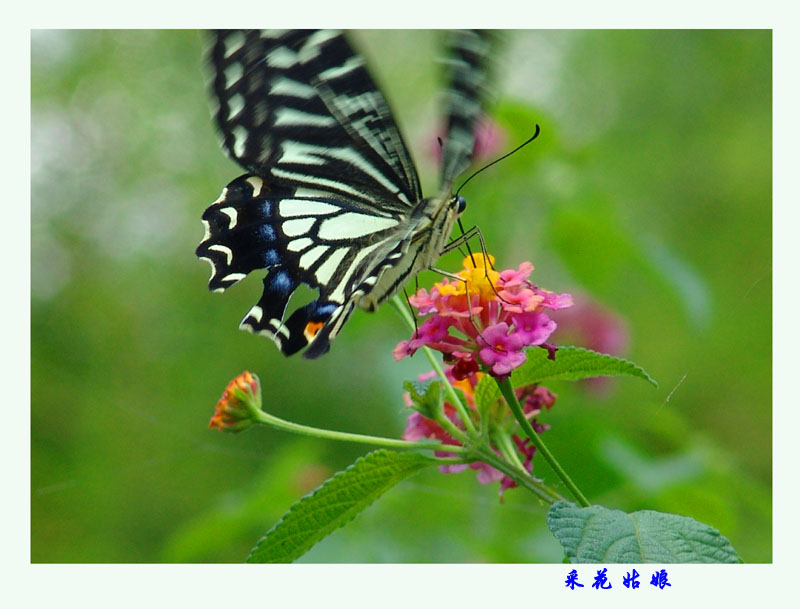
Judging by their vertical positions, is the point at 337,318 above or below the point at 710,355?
below

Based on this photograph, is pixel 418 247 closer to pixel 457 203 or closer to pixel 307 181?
pixel 457 203

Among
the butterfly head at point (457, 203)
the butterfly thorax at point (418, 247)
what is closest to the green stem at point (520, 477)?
the butterfly thorax at point (418, 247)

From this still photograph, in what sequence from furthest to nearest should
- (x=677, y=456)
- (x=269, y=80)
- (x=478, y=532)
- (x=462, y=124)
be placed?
(x=677, y=456), (x=478, y=532), (x=269, y=80), (x=462, y=124)

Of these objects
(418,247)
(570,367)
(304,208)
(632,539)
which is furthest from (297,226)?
(632,539)

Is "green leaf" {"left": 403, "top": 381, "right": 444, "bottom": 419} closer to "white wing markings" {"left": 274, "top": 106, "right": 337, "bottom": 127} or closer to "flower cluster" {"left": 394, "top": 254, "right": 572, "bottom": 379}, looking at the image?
"flower cluster" {"left": 394, "top": 254, "right": 572, "bottom": 379}

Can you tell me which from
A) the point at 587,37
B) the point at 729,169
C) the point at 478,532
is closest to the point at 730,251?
the point at 729,169

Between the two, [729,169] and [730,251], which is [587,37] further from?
[730,251]

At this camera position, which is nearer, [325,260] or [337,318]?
[337,318]
